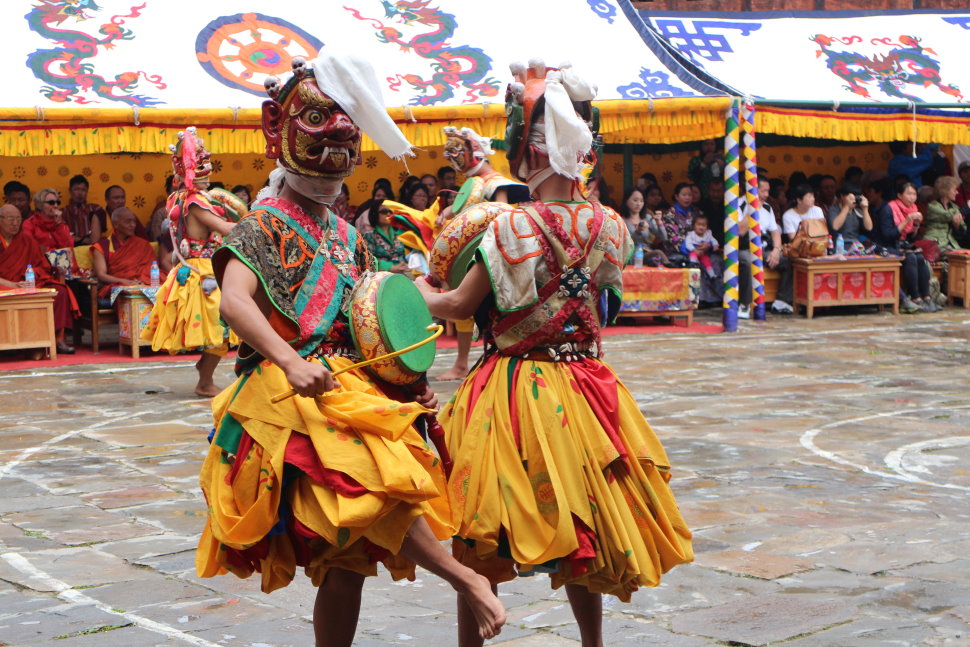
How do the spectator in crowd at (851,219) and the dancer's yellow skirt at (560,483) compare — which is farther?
the spectator in crowd at (851,219)

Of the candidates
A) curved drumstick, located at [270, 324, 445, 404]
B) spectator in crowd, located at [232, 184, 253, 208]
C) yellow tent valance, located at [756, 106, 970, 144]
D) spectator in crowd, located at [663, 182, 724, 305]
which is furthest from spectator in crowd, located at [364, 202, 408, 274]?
curved drumstick, located at [270, 324, 445, 404]

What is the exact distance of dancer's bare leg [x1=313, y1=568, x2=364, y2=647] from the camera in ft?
11.1

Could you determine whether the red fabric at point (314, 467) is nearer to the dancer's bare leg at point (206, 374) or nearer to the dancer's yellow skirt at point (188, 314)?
the dancer's yellow skirt at point (188, 314)

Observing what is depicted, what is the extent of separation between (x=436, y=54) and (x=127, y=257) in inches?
137

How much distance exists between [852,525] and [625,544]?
7.26ft

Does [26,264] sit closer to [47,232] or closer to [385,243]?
[47,232]

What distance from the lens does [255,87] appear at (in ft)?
38.9

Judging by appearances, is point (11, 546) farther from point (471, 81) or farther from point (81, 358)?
point (471, 81)

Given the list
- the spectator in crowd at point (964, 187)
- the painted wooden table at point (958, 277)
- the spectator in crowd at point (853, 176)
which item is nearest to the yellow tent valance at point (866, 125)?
the painted wooden table at point (958, 277)

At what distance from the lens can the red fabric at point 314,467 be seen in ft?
10.4

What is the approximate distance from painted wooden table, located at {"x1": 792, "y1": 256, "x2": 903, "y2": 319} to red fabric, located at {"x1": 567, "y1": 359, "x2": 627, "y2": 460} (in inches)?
423

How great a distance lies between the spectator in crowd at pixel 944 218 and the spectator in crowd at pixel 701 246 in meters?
2.95

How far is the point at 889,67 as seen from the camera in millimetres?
14734

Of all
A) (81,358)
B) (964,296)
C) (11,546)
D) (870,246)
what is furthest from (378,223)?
(11,546)
